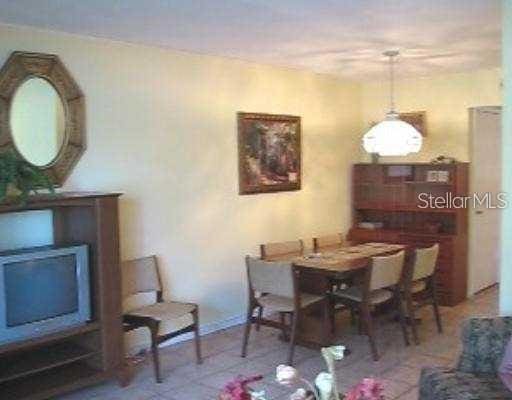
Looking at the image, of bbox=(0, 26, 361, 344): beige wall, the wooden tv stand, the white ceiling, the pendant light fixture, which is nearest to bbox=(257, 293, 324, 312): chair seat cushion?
bbox=(0, 26, 361, 344): beige wall

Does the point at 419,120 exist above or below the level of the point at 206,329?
above

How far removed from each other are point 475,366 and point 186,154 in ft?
9.36

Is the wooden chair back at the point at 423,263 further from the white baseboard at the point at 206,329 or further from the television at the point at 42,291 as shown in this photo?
the television at the point at 42,291

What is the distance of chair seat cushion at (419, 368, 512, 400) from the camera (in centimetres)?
243

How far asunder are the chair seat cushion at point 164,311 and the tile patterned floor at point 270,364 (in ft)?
1.42

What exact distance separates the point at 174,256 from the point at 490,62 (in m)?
3.54

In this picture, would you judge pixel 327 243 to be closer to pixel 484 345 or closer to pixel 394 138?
pixel 394 138

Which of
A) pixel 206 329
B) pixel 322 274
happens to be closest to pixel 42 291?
Result: pixel 206 329

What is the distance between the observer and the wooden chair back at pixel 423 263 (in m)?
4.48

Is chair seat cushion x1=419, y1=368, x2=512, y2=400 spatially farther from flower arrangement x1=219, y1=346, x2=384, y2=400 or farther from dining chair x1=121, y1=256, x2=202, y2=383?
dining chair x1=121, y1=256, x2=202, y2=383

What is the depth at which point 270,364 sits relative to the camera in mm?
A: 4105

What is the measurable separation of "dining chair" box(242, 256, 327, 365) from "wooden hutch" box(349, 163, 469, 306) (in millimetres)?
1996

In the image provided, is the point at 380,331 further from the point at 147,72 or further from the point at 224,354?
the point at 147,72

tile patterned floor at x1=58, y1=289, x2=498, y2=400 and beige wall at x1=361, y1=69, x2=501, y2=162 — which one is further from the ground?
beige wall at x1=361, y1=69, x2=501, y2=162
